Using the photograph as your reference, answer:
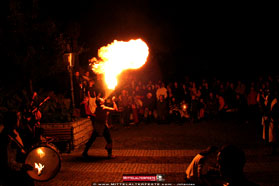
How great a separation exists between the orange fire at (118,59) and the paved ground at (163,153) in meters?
2.40

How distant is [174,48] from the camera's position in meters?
20.9

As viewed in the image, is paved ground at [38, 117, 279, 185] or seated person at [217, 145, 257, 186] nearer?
seated person at [217, 145, 257, 186]

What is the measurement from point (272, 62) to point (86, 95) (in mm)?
14999

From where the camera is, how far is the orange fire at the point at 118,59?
1057 centimetres

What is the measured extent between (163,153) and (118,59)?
4.04m

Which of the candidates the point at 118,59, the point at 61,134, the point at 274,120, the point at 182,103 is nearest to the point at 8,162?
the point at 61,134

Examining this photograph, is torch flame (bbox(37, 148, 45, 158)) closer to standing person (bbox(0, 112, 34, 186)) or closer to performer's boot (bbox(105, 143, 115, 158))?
standing person (bbox(0, 112, 34, 186))

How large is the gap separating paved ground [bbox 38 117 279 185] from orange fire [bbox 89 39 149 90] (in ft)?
7.89

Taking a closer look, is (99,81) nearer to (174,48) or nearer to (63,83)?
(63,83)

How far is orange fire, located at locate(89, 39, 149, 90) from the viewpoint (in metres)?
10.6

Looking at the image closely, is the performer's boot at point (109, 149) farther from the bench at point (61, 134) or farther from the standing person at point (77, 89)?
the standing person at point (77, 89)

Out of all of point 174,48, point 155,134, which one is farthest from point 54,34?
point 174,48

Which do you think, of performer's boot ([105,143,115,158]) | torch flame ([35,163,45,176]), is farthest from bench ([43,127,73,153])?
torch flame ([35,163,45,176])

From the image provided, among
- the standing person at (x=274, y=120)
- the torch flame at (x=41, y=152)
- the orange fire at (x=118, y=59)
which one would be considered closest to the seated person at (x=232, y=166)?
the torch flame at (x=41, y=152)
